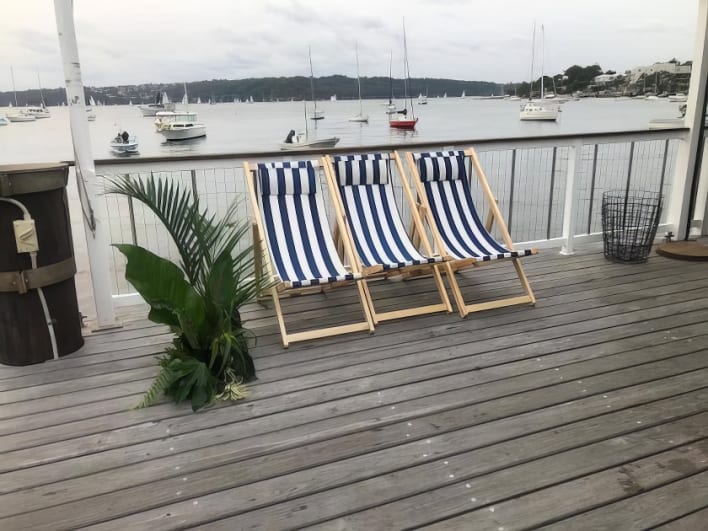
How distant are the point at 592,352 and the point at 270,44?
111 ft

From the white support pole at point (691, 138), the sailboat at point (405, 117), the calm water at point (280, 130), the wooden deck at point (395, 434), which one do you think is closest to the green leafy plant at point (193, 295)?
the wooden deck at point (395, 434)

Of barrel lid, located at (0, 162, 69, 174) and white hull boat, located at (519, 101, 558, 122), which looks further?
white hull boat, located at (519, 101, 558, 122)

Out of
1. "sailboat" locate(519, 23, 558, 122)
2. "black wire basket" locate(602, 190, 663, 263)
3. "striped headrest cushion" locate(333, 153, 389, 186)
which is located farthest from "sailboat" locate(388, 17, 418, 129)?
"striped headrest cushion" locate(333, 153, 389, 186)

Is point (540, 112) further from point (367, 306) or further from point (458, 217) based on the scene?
point (367, 306)

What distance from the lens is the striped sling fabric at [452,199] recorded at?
3762 millimetres

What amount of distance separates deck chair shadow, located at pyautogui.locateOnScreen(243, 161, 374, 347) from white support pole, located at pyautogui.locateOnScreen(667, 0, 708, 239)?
320cm

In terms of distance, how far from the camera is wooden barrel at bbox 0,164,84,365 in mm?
2717

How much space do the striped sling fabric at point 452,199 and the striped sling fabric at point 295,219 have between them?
765 millimetres

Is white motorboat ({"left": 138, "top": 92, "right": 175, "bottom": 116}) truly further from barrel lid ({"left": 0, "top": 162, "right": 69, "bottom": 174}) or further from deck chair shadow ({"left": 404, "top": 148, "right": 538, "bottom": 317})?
barrel lid ({"left": 0, "top": 162, "right": 69, "bottom": 174})

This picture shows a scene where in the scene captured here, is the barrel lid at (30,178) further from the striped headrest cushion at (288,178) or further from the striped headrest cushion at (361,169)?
the striped headrest cushion at (361,169)

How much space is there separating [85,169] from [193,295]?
1070 millimetres

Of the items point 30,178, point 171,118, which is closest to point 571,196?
point 30,178

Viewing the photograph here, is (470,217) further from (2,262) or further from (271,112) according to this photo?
(271,112)

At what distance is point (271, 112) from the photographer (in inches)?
2514
